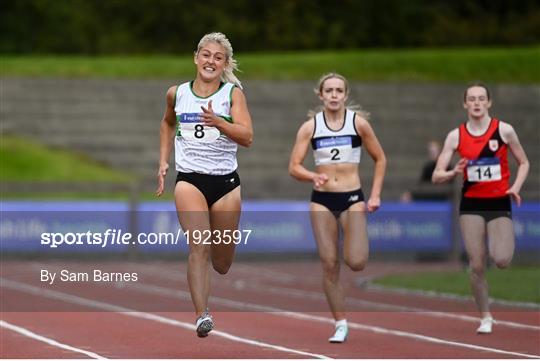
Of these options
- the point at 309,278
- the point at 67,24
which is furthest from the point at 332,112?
the point at 67,24

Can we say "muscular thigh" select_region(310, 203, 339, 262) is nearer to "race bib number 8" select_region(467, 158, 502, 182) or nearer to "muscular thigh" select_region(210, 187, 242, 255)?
"race bib number 8" select_region(467, 158, 502, 182)

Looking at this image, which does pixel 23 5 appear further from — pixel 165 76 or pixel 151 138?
pixel 151 138

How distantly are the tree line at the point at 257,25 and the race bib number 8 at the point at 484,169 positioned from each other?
1534 inches

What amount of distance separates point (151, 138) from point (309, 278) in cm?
1368

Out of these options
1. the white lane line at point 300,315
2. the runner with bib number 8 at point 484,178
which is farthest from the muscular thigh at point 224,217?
the runner with bib number 8 at point 484,178

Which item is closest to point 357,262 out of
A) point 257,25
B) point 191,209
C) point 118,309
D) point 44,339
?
point 191,209

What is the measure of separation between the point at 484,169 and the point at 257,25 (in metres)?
40.0

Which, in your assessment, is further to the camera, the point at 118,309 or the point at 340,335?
→ the point at 118,309

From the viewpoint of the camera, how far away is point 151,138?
3684cm

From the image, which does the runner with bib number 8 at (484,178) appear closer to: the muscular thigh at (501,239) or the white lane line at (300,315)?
the muscular thigh at (501,239)

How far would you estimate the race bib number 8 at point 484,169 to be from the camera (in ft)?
47.0

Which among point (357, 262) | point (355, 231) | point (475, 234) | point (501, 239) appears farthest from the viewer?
point (475, 234)

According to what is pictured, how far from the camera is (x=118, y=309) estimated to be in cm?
1736

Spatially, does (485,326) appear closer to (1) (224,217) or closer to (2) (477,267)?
(2) (477,267)
